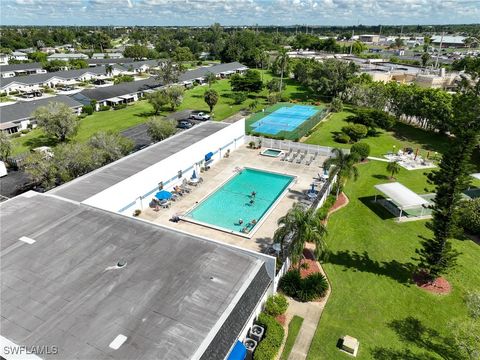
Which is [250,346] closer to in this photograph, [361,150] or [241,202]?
[241,202]

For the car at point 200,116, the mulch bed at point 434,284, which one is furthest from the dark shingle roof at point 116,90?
the mulch bed at point 434,284

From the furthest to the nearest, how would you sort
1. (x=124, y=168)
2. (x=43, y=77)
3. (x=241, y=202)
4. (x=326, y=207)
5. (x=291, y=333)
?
(x=43, y=77) < (x=241, y=202) < (x=124, y=168) < (x=326, y=207) < (x=291, y=333)

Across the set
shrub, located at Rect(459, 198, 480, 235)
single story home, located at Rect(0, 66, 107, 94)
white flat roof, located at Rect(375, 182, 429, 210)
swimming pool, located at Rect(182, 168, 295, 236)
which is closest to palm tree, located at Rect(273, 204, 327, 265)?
swimming pool, located at Rect(182, 168, 295, 236)

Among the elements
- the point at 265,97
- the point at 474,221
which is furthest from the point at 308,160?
the point at 265,97

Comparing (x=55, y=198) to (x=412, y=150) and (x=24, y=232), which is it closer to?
(x=24, y=232)

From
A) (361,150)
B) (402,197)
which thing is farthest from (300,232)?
(361,150)

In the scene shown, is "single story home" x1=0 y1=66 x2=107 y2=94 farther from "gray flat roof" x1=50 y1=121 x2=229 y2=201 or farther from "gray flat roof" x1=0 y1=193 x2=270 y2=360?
"gray flat roof" x1=0 y1=193 x2=270 y2=360
